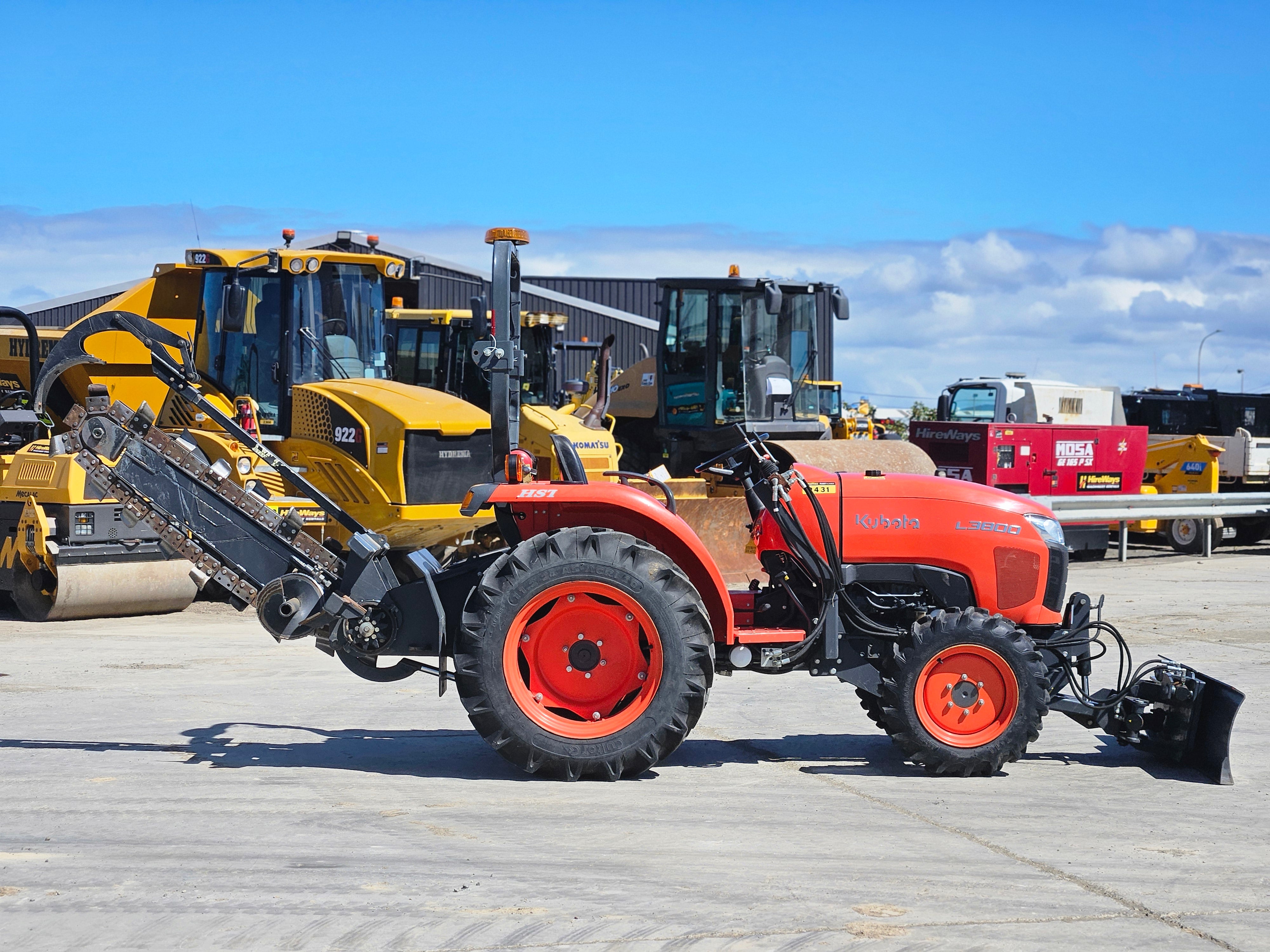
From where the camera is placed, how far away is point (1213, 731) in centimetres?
605

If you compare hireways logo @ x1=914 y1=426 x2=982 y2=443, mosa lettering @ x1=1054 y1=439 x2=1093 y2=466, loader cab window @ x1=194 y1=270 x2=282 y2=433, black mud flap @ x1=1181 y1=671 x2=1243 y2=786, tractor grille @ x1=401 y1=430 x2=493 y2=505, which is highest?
loader cab window @ x1=194 y1=270 x2=282 y2=433

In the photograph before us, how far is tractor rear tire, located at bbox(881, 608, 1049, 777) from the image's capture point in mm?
5926

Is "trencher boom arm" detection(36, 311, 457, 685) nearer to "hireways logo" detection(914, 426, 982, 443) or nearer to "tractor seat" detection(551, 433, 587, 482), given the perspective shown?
"tractor seat" detection(551, 433, 587, 482)

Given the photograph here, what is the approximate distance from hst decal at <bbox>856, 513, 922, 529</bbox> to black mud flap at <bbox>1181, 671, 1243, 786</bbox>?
4.72ft

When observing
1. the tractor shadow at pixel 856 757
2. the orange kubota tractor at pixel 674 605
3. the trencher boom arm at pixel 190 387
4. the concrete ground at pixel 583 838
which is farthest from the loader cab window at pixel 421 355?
the tractor shadow at pixel 856 757

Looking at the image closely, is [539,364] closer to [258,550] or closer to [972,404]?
[972,404]

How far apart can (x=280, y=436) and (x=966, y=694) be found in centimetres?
706

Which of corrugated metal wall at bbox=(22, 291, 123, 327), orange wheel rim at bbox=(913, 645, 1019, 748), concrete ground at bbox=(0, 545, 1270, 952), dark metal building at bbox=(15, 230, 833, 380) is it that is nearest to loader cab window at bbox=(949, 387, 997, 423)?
dark metal building at bbox=(15, 230, 833, 380)

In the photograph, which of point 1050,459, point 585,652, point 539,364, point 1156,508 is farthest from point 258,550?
point 539,364

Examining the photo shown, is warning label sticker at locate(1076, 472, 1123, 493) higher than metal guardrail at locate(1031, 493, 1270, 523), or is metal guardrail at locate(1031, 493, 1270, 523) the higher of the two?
warning label sticker at locate(1076, 472, 1123, 493)

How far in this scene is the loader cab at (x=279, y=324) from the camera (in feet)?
36.9

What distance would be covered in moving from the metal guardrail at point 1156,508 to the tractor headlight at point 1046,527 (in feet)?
28.9

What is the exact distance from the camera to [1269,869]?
470 cm

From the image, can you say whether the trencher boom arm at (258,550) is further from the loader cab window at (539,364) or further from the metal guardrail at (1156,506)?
the loader cab window at (539,364)
